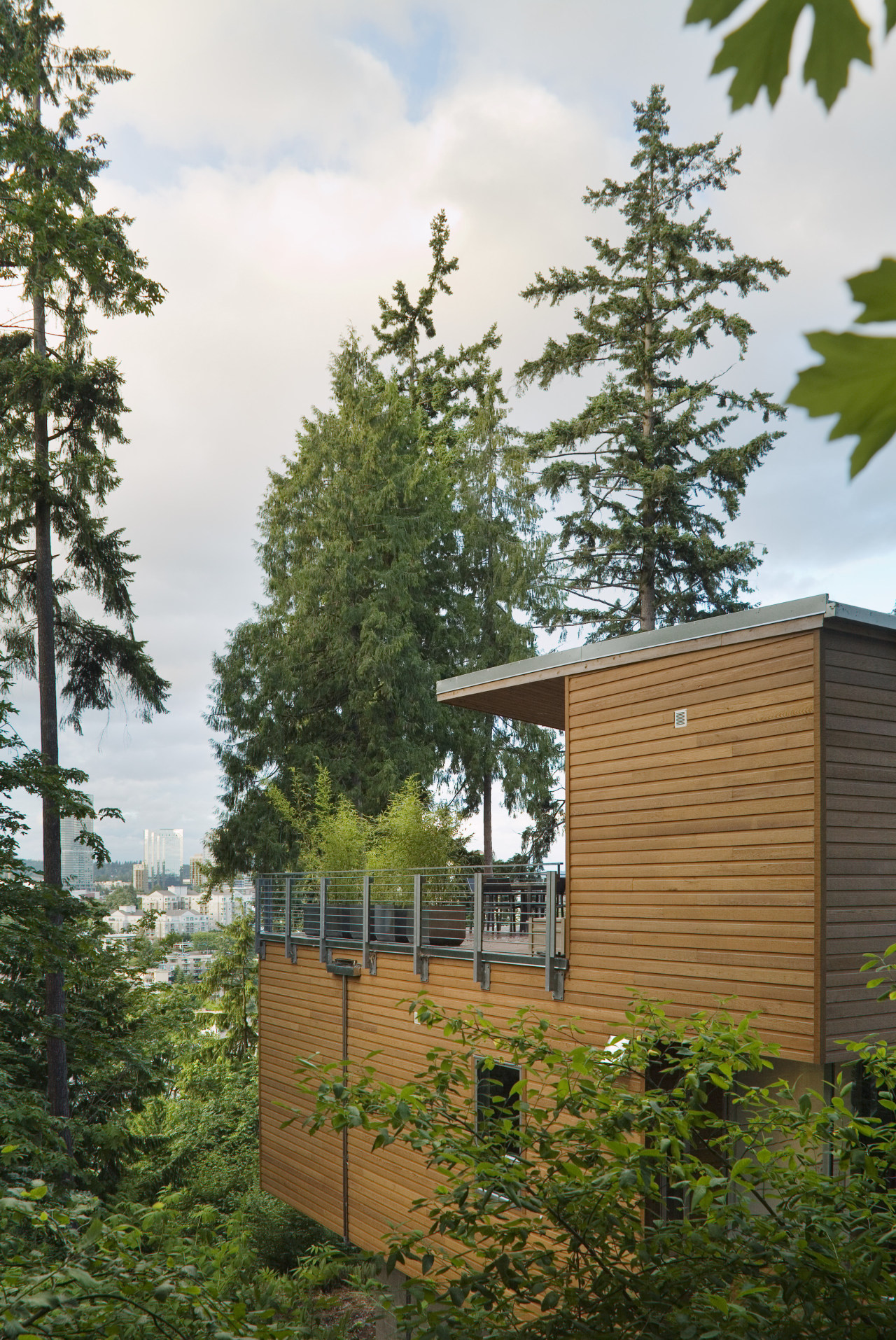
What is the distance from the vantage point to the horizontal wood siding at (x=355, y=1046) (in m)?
9.61

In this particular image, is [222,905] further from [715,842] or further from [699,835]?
[715,842]

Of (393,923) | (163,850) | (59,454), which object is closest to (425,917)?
(393,923)

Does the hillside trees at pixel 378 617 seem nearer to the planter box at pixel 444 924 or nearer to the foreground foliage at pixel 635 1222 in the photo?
the planter box at pixel 444 924

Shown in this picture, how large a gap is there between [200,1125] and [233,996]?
385 cm

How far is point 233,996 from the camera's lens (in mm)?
23391

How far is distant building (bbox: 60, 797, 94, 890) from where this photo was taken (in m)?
12.2

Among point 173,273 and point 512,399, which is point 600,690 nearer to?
point 173,273

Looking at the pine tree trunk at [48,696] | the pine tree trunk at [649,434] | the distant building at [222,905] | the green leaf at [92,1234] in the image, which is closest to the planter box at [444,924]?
the pine tree trunk at [48,696]

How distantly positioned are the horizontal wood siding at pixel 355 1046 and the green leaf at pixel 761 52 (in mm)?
7973

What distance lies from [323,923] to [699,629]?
679 cm

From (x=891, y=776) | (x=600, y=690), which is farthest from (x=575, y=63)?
(x=600, y=690)

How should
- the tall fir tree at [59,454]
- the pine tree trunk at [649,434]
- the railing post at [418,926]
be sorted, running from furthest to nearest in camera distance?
the pine tree trunk at [649,434] < the tall fir tree at [59,454] < the railing post at [418,926]

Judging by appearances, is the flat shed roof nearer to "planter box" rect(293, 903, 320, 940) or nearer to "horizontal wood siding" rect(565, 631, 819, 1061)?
"horizontal wood siding" rect(565, 631, 819, 1061)

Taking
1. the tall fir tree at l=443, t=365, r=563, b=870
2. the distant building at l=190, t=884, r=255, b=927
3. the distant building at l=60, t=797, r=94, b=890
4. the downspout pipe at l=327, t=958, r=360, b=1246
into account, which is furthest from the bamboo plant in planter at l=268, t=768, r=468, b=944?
the distant building at l=190, t=884, r=255, b=927
